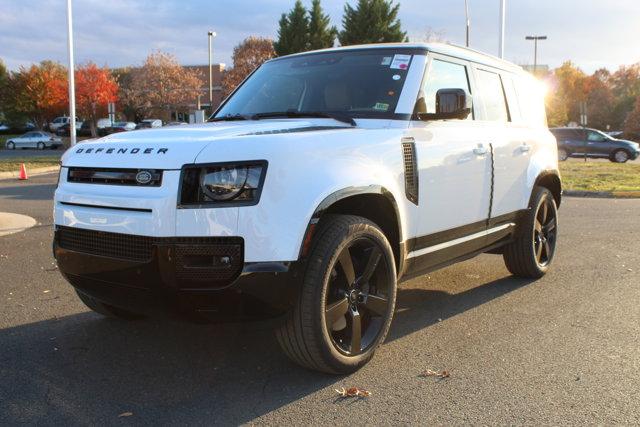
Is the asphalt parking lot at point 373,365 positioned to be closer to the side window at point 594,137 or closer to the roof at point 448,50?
the roof at point 448,50

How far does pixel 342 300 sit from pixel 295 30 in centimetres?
3865

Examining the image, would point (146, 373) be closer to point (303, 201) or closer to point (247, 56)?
point (303, 201)

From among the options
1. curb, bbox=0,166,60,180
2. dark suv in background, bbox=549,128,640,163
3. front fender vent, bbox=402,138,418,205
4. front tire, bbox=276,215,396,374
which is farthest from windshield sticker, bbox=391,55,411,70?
dark suv in background, bbox=549,128,640,163

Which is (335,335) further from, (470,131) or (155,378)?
(470,131)

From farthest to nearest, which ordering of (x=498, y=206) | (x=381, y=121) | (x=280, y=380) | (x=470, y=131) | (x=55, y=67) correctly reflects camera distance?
(x=55, y=67), (x=498, y=206), (x=470, y=131), (x=381, y=121), (x=280, y=380)

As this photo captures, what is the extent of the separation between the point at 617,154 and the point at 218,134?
30.8 m

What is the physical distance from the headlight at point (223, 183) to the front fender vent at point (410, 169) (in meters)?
1.19

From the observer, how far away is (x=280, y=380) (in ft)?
11.4

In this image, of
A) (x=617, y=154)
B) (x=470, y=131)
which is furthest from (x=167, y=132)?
(x=617, y=154)

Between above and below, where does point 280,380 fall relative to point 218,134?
below

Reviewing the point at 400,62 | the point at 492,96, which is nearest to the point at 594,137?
the point at 492,96

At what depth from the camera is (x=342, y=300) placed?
346 cm

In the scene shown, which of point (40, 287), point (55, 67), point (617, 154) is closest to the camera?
point (40, 287)

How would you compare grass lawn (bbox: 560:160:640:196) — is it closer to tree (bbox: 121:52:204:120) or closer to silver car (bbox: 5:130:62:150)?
silver car (bbox: 5:130:62:150)
